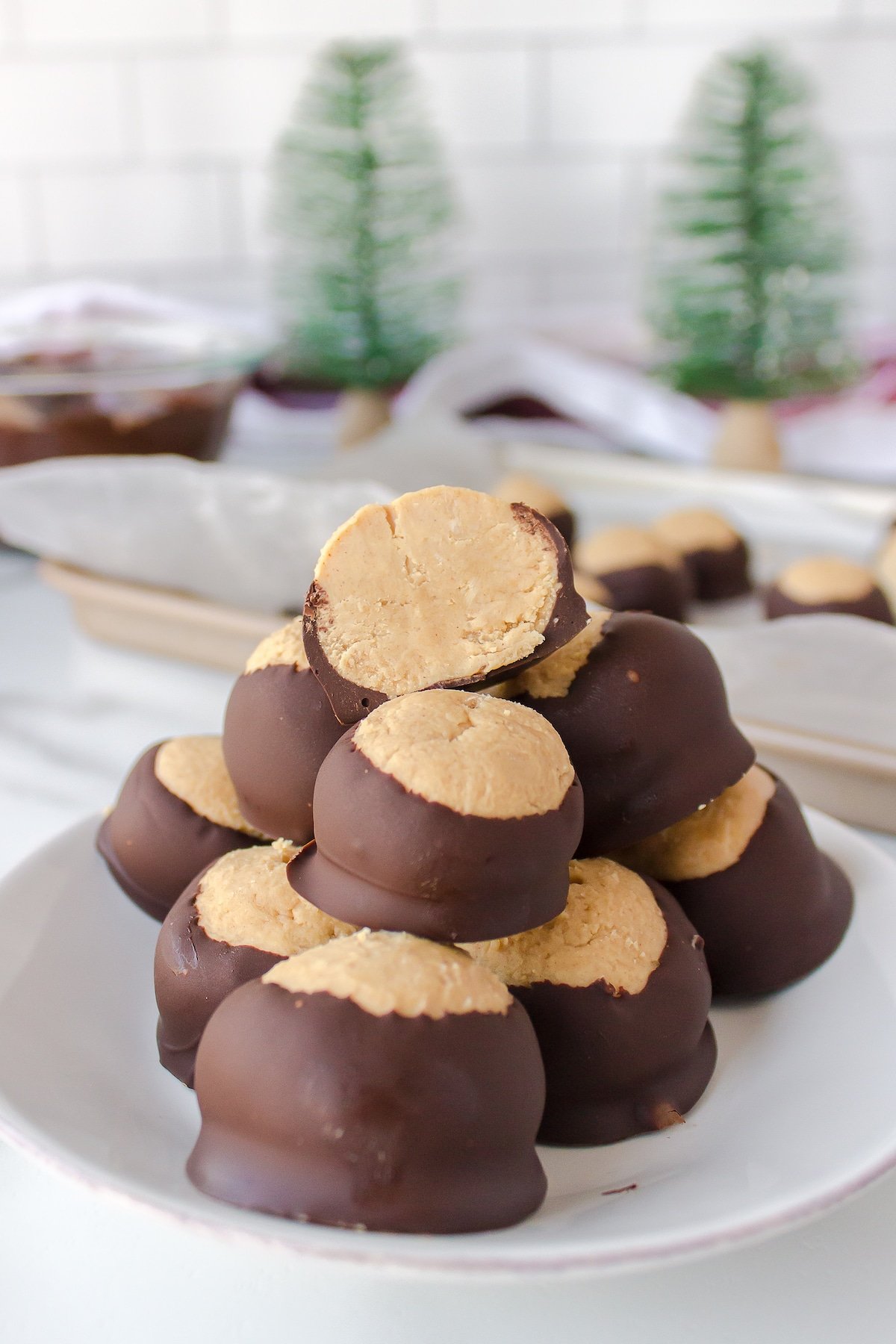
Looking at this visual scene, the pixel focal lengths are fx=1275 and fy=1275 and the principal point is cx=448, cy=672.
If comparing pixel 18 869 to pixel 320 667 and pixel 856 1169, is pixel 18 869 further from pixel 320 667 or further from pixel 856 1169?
pixel 856 1169

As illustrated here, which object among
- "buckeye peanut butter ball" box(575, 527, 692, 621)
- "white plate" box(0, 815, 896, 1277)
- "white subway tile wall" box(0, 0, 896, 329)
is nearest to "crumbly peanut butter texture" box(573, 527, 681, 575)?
"buckeye peanut butter ball" box(575, 527, 692, 621)

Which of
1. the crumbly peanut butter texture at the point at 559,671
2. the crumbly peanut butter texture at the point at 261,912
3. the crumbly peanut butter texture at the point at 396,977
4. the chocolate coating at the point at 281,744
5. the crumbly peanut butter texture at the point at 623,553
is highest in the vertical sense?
the crumbly peanut butter texture at the point at 559,671

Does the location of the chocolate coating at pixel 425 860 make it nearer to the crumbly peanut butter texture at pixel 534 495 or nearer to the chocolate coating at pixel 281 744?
the chocolate coating at pixel 281 744

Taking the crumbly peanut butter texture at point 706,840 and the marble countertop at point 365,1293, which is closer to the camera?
the marble countertop at point 365,1293

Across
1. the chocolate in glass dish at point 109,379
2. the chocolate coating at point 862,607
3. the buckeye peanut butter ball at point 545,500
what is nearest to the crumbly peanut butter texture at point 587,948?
the chocolate coating at point 862,607

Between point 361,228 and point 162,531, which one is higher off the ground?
point 361,228

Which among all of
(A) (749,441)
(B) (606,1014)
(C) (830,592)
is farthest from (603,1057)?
(A) (749,441)

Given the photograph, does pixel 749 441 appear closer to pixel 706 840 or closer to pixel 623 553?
pixel 623 553
